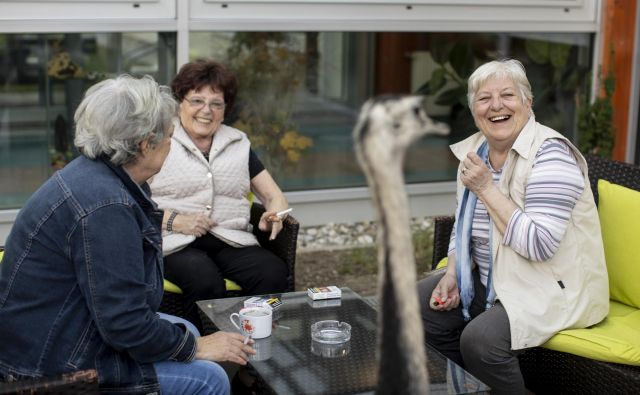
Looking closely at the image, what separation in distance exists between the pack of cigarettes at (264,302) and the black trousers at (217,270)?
42 cm

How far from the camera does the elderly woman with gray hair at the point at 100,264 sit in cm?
256

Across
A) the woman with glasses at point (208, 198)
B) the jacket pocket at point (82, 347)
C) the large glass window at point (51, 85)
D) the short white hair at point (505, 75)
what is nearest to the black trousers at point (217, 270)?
the woman with glasses at point (208, 198)

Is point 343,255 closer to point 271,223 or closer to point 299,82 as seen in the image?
point 299,82

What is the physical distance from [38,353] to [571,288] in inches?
71.0

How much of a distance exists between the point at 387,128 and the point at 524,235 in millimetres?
1681

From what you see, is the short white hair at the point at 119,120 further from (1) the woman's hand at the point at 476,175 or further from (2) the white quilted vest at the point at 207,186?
(2) the white quilted vest at the point at 207,186

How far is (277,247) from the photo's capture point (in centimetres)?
430

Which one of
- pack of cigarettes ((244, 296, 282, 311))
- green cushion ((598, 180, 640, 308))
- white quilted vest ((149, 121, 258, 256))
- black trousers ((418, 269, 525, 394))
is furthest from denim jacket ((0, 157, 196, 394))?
green cushion ((598, 180, 640, 308))

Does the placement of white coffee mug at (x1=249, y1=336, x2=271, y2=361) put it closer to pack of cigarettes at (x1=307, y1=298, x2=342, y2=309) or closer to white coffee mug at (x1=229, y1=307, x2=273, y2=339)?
white coffee mug at (x1=229, y1=307, x2=273, y2=339)

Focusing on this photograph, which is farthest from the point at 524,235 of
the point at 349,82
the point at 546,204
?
the point at 349,82

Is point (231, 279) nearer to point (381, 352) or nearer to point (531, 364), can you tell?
point (531, 364)

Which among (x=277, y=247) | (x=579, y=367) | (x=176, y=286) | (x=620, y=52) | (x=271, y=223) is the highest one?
(x=620, y=52)

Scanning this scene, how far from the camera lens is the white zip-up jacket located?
3.32 meters

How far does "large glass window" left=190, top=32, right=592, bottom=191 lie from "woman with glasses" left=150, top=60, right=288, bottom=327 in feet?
4.96
